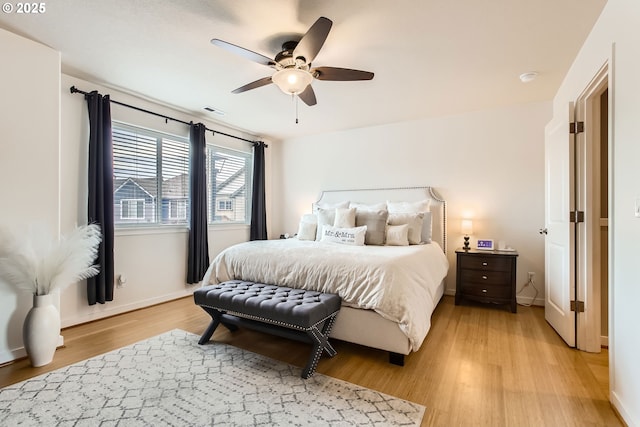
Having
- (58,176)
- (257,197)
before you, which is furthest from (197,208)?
(58,176)

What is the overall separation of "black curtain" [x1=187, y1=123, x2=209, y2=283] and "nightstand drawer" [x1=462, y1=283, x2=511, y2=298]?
3.37m

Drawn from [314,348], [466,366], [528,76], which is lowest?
[466,366]

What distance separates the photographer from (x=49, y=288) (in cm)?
222

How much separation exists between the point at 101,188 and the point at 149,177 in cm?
65

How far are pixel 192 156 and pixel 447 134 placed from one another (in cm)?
346

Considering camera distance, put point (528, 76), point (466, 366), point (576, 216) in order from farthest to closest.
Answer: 1. point (528, 76)
2. point (576, 216)
3. point (466, 366)

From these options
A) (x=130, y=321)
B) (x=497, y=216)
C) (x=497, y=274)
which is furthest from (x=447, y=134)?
(x=130, y=321)

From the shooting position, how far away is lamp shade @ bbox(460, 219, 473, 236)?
364 centimetres

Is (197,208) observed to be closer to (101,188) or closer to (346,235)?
(101,188)

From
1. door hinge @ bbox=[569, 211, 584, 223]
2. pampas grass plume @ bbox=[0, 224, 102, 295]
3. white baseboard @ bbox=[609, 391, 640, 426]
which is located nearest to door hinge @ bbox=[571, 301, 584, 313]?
door hinge @ bbox=[569, 211, 584, 223]

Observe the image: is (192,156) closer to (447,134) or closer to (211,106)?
(211,106)

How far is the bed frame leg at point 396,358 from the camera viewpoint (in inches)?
82.2

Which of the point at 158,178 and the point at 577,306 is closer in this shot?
the point at 577,306

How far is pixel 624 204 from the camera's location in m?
1.54
